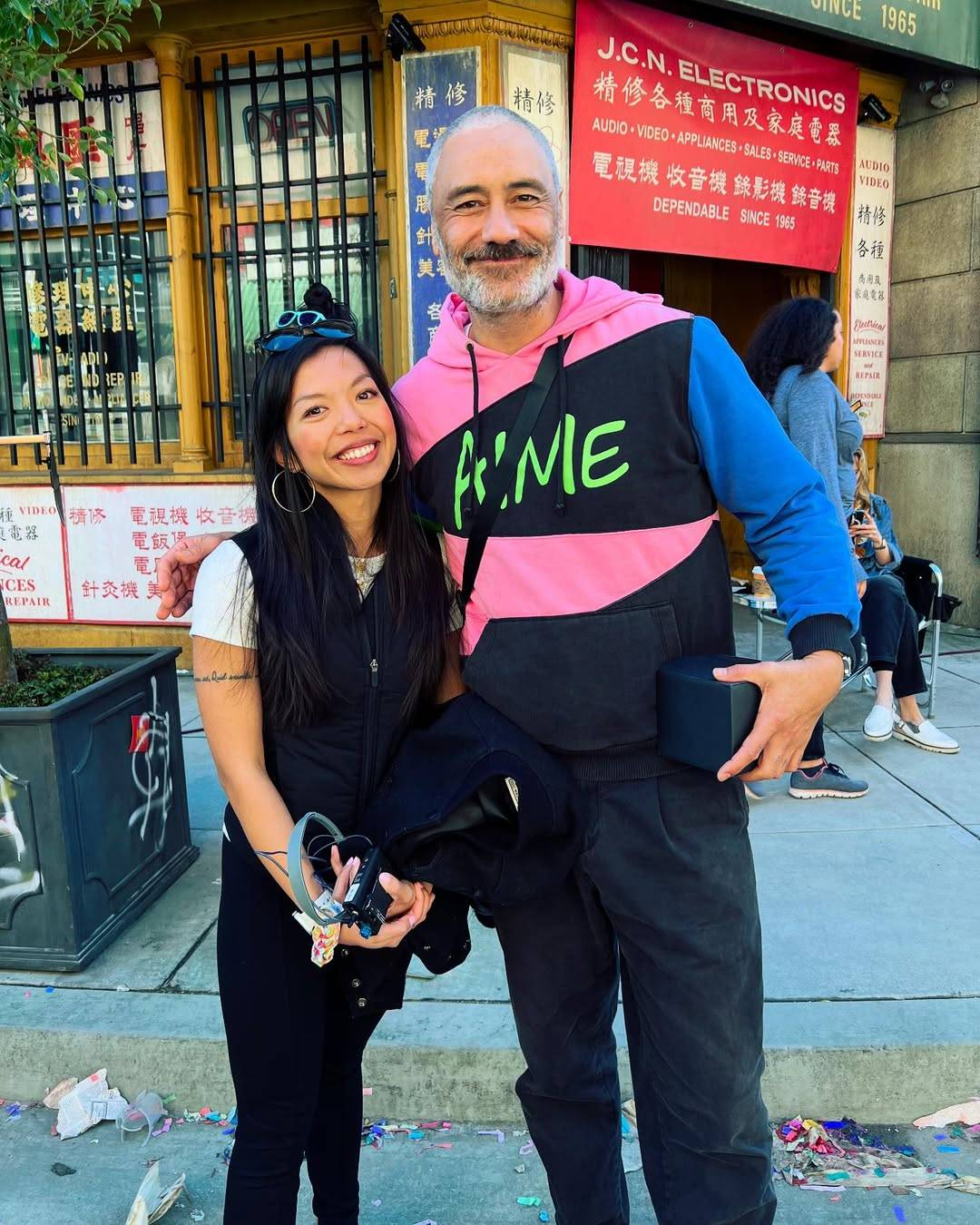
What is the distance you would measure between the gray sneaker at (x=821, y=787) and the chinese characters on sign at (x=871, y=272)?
155 inches

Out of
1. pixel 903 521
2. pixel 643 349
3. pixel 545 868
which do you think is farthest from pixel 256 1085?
pixel 903 521

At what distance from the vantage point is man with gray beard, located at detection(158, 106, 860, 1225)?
5.45 feet

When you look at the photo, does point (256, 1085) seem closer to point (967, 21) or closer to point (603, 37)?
point (603, 37)

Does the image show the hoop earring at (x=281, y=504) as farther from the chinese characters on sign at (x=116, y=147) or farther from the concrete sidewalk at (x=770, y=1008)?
the chinese characters on sign at (x=116, y=147)

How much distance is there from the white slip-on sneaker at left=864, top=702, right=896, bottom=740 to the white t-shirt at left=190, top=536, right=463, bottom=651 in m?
3.82

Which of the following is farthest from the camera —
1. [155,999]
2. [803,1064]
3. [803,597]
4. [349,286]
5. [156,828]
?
[349,286]

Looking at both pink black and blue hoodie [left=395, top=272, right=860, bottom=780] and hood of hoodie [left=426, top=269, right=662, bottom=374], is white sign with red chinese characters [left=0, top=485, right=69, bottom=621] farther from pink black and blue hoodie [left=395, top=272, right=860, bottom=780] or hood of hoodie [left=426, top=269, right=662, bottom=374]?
pink black and blue hoodie [left=395, top=272, right=860, bottom=780]

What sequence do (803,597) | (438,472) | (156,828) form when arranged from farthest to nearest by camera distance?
(156,828) → (438,472) → (803,597)

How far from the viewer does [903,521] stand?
7.53 meters

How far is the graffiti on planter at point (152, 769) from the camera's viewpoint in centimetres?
333

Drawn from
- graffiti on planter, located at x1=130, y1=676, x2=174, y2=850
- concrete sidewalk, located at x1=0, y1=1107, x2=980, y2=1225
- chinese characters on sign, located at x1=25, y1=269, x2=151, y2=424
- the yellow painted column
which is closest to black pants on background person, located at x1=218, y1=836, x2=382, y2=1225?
concrete sidewalk, located at x1=0, y1=1107, x2=980, y2=1225

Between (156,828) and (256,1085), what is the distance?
6.19 ft

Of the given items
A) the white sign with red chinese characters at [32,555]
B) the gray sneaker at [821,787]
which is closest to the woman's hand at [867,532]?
the gray sneaker at [821,787]

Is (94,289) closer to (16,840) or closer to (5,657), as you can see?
(5,657)
